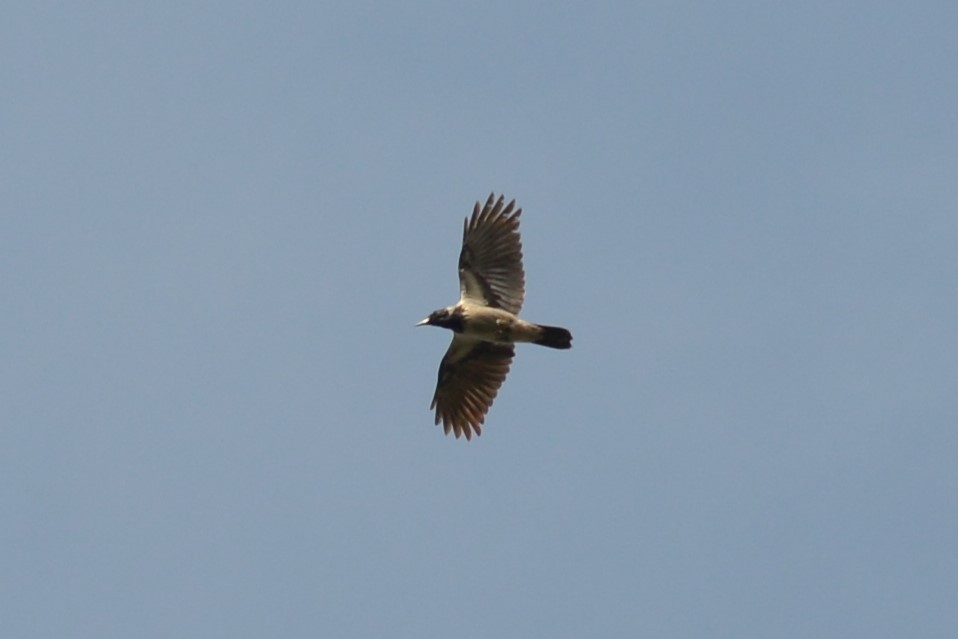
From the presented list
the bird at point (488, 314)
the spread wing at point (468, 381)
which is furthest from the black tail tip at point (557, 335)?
the spread wing at point (468, 381)

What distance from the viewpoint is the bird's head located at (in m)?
24.8

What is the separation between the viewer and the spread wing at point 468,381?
83.9 feet

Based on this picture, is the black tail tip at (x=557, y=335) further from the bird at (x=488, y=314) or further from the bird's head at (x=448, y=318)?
the bird's head at (x=448, y=318)

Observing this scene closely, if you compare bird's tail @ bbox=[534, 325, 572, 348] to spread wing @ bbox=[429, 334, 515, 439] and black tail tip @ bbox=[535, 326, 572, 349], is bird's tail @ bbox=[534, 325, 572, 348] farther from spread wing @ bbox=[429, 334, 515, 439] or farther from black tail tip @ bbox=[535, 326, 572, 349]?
spread wing @ bbox=[429, 334, 515, 439]

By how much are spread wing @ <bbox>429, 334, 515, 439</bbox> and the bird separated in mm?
15

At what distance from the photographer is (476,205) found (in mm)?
25109

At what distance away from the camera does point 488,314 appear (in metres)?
24.5

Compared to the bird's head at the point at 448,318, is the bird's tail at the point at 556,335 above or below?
below

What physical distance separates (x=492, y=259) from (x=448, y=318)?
1.10 meters

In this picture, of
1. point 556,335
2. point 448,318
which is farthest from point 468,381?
point 556,335

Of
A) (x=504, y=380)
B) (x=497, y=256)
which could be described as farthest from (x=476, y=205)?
(x=504, y=380)

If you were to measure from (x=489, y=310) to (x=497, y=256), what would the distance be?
2.93 feet

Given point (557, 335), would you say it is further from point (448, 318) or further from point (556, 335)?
point (448, 318)

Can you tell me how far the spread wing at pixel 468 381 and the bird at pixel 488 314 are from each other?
15mm
